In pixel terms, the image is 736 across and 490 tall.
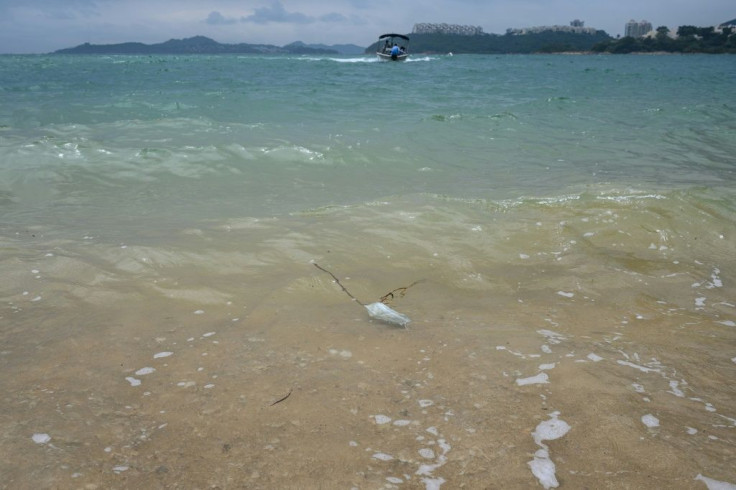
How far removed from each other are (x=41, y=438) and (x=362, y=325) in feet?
6.70

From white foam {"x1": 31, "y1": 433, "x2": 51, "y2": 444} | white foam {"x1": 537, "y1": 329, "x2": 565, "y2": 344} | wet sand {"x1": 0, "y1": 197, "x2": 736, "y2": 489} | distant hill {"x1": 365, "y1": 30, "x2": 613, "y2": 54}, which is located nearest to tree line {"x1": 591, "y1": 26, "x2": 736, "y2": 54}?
distant hill {"x1": 365, "y1": 30, "x2": 613, "y2": 54}

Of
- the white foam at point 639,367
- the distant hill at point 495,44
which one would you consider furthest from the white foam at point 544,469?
the distant hill at point 495,44

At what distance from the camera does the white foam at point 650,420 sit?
2.72 m

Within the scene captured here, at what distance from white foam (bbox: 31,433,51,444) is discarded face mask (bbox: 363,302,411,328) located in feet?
7.08

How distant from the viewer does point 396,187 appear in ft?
27.6

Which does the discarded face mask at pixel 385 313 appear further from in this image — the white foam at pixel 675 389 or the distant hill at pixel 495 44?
the distant hill at pixel 495 44

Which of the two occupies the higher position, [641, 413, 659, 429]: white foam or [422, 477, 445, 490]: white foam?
[422, 477, 445, 490]: white foam

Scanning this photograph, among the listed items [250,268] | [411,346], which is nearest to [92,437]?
[411,346]

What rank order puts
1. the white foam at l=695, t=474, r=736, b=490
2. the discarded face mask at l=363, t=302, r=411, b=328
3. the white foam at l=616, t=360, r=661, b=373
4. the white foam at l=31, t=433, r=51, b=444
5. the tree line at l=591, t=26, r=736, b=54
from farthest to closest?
the tree line at l=591, t=26, r=736, b=54, the discarded face mask at l=363, t=302, r=411, b=328, the white foam at l=616, t=360, r=661, b=373, the white foam at l=31, t=433, r=51, b=444, the white foam at l=695, t=474, r=736, b=490

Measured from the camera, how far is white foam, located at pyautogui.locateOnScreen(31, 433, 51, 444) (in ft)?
8.45

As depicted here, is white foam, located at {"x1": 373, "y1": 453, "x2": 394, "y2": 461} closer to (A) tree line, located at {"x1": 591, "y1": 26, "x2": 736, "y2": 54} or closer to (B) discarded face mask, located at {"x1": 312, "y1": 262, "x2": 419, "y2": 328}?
(B) discarded face mask, located at {"x1": 312, "y1": 262, "x2": 419, "y2": 328}

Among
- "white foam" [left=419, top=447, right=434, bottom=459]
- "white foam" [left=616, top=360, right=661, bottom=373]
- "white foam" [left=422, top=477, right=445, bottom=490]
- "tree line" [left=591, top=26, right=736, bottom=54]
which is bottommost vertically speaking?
"white foam" [left=616, top=360, right=661, bottom=373]

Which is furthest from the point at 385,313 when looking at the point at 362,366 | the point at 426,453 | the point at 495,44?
the point at 495,44

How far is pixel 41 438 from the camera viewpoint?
260cm
